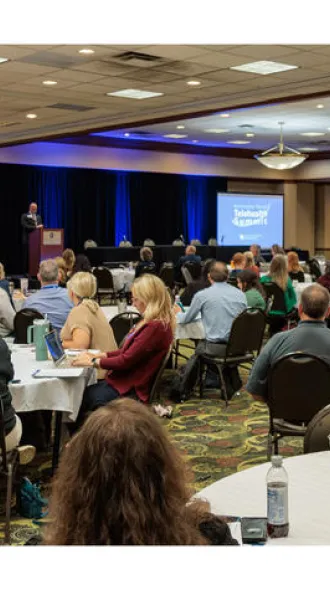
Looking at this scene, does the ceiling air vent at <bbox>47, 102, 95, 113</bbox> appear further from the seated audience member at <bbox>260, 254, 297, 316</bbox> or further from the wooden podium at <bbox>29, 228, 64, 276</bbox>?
the wooden podium at <bbox>29, 228, 64, 276</bbox>

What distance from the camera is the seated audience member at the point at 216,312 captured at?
765 cm

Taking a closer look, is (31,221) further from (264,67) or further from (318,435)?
(318,435)

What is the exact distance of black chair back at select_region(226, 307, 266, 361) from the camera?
725 centimetres

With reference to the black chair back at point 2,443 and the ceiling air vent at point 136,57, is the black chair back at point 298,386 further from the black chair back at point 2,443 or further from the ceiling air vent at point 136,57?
the ceiling air vent at point 136,57

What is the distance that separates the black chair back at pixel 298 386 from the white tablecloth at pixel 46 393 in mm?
1195

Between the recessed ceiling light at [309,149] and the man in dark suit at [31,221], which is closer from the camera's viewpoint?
the man in dark suit at [31,221]

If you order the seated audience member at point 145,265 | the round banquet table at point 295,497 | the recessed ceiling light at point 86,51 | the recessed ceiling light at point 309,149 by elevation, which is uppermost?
the recessed ceiling light at point 309,149

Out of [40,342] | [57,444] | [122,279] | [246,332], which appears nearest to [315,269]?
[122,279]

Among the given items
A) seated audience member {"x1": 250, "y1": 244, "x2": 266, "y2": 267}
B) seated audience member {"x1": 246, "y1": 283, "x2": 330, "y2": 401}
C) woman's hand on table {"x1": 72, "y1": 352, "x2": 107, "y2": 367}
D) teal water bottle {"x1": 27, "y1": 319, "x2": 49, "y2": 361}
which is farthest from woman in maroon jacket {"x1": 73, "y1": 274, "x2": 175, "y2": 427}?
seated audience member {"x1": 250, "y1": 244, "x2": 266, "y2": 267}

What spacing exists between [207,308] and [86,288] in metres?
1.76

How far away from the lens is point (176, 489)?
1899mm

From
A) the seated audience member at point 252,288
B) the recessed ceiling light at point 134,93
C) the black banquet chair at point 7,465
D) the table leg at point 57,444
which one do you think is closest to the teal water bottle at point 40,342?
the table leg at point 57,444

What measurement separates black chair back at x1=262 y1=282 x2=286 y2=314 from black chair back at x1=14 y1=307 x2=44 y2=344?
398 cm
